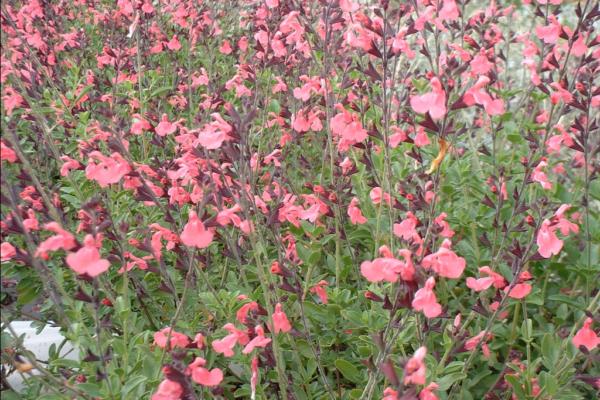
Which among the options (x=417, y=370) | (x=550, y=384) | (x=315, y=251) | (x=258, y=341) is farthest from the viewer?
(x=315, y=251)

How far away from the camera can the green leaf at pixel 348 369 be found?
2.23m

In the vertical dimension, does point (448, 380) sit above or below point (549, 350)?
above

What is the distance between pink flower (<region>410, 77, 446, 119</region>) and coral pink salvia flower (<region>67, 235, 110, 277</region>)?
92cm

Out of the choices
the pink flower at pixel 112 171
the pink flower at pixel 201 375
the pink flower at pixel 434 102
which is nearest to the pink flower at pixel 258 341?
the pink flower at pixel 201 375

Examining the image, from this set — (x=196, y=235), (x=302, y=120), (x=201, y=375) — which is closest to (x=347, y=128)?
(x=302, y=120)

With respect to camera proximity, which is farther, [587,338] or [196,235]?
[587,338]

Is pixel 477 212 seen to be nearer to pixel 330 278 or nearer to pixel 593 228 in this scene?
pixel 593 228

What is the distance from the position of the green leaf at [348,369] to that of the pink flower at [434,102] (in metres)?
1.00

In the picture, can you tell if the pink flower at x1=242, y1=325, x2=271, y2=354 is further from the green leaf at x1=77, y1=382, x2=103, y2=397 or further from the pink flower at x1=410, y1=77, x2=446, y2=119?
the pink flower at x1=410, y1=77, x2=446, y2=119

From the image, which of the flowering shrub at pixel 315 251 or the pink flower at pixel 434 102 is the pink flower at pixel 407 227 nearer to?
the flowering shrub at pixel 315 251

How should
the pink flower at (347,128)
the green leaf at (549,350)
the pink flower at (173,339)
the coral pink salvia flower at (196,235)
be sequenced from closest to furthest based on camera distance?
the coral pink salvia flower at (196,235) → the pink flower at (173,339) → the green leaf at (549,350) → the pink flower at (347,128)

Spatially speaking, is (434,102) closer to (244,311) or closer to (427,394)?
(427,394)

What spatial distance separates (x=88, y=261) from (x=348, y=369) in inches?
44.5

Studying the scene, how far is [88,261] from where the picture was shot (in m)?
1.50
